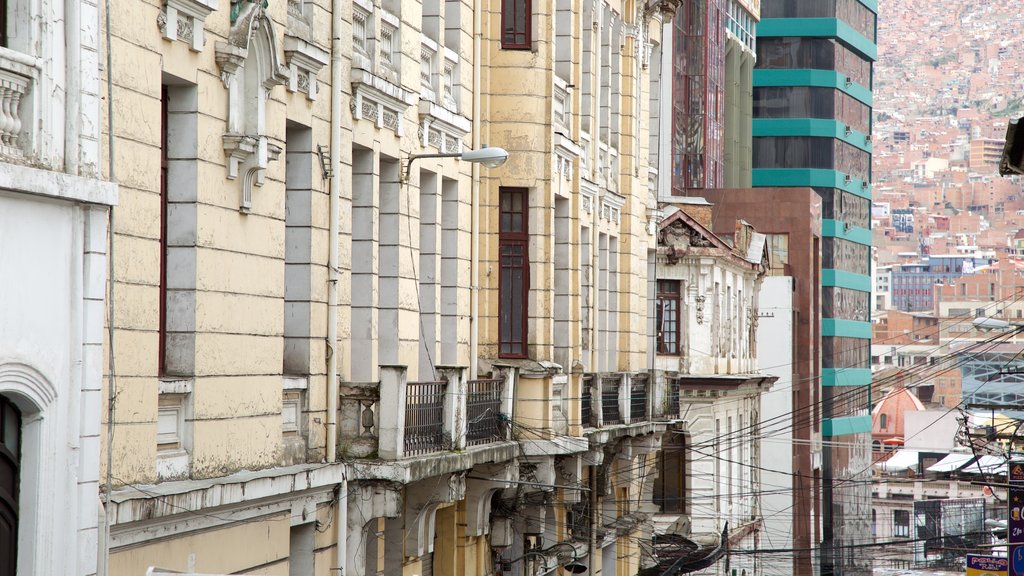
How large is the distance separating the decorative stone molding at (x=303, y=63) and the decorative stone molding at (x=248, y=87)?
1.70 ft

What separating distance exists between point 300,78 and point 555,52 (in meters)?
10.9

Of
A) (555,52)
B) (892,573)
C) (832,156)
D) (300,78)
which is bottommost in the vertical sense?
(892,573)

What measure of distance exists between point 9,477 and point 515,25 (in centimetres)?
1476

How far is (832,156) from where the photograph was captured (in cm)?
9769

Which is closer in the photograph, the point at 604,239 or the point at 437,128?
the point at 437,128

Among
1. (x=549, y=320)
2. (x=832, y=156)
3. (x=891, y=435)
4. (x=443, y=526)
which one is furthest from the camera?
(x=891, y=435)

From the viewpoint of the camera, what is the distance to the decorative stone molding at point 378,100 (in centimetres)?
1812

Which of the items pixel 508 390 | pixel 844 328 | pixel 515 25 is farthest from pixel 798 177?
pixel 508 390

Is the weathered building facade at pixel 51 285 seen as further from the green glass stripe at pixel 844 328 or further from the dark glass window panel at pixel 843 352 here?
the green glass stripe at pixel 844 328

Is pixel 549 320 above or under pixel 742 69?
under

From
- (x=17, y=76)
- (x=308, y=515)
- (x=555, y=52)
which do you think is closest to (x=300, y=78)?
(x=308, y=515)

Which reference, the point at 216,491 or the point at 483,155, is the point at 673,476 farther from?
the point at 216,491

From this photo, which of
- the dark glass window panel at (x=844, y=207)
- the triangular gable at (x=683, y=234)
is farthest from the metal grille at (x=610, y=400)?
the dark glass window panel at (x=844, y=207)

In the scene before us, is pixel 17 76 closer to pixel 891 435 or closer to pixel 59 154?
pixel 59 154
